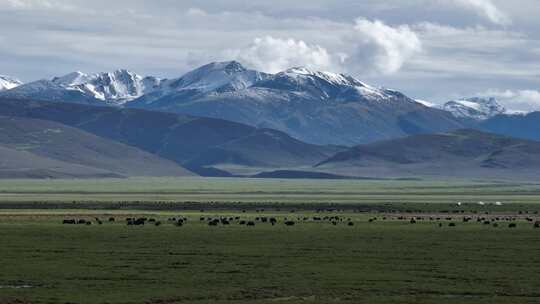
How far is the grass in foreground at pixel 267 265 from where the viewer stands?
49.8 m

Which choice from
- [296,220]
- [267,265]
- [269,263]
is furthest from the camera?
[296,220]

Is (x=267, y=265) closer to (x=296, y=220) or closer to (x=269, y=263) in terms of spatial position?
(x=269, y=263)

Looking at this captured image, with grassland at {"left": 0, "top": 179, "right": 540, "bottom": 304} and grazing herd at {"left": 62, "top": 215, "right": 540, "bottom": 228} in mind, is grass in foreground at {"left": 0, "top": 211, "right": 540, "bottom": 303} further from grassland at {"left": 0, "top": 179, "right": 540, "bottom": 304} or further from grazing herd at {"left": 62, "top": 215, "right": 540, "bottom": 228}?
grazing herd at {"left": 62, "top": 215, "right": 540, "bottom": 228}

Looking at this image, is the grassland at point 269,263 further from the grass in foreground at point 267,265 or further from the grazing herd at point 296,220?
the grazing herd at point 296,220

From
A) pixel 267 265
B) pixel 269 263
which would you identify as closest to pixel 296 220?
pixel 269 263

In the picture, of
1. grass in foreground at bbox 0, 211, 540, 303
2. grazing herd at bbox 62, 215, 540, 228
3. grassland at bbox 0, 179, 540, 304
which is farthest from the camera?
grazing herd at bbox 62, 215, 540, 228

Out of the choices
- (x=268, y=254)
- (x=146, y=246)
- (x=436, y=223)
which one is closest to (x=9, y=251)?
(x=146, y=246)

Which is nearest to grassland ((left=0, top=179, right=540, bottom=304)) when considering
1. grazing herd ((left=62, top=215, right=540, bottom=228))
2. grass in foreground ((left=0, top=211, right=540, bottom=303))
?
grass in foreground ((left=0, top=211, right=540, bottom=303))

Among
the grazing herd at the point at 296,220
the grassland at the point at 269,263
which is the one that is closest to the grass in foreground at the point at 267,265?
the grassland at the point at 269,263

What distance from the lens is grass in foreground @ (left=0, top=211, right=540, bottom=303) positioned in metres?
49.8

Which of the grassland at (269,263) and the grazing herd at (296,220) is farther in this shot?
the grazing herd at (296,220)

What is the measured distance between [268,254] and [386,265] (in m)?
8.29

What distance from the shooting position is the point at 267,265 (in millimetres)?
60094

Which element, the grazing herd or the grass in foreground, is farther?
the grazing herd
